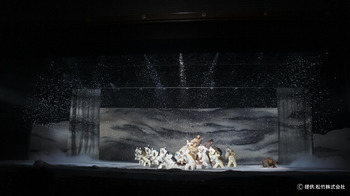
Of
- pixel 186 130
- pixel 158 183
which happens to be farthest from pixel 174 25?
pixel 186 130

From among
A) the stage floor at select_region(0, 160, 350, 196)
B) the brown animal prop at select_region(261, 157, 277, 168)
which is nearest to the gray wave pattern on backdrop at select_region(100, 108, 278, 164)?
the brown animal prop at select_region(261, 157, 277, 168)

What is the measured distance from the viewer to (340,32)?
148cm

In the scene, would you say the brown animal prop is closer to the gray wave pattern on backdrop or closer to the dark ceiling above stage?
the gray wave pattern on backdrop

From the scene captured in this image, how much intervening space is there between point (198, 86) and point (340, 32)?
4.14 ft

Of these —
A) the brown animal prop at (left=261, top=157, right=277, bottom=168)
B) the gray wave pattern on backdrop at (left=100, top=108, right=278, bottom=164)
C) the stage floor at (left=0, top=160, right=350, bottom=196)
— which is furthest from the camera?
the gray wave pattern on backdrop at (left=100, top=108, right=278, bottom=164)

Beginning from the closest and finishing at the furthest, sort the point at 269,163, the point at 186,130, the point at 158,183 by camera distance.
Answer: the point at 158,183
the point at 269,163
the point at 186,130

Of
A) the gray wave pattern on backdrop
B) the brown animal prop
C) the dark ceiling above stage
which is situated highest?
the dark ceiling above stage

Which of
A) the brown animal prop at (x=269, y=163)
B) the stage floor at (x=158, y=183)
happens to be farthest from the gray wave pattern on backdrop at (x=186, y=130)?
the stage floor at (x=158, y=183)

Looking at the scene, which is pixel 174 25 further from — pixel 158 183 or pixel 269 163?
pixel 269 163

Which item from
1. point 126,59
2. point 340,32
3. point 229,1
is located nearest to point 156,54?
point 126,59

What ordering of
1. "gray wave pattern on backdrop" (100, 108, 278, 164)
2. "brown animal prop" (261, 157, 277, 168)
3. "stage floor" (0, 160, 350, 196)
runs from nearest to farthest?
"stage floor" (0, 160, 350, 196) → "brown animal prop" (261, 157, 277, 168) → "gray wave pattern on backdrop" (100, 108, 278, 164)

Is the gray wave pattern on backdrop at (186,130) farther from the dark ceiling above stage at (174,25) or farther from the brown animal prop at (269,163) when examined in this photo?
the dark ceiling above stage at (174,25)

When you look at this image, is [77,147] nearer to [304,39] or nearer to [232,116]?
[232,116]

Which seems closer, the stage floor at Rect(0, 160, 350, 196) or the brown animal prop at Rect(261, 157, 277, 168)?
the stage floor at Rect(0, 160, 350, 196)
